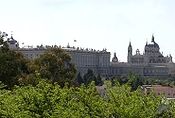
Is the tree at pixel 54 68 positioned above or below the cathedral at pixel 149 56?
above

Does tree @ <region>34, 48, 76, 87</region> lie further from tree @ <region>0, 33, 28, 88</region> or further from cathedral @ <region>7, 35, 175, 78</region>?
cathedral @ <region>7, 35, 175, 78</region>

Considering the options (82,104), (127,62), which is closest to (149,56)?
(127,62)

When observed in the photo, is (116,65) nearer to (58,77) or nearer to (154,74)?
(154,74)

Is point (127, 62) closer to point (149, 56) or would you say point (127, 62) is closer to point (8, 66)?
point (149, 56)

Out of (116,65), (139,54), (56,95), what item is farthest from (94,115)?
(139,54)

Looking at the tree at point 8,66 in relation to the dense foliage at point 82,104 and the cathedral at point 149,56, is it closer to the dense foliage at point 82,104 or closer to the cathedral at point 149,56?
the dense foliage at point 82,104

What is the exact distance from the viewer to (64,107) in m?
14.9

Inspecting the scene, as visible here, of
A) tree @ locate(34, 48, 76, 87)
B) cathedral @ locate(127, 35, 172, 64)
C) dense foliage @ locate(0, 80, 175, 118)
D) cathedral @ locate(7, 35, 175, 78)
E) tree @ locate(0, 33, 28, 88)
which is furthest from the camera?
cathedral @ locate(127, 35, 172, 64)

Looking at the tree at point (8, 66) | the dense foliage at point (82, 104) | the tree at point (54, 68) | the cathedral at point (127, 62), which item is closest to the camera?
the dense foliage at point (82, 104)

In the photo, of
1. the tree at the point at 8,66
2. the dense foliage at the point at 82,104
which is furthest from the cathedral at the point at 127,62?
the dense foliage at the point at 82,104

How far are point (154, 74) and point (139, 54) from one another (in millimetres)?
12008

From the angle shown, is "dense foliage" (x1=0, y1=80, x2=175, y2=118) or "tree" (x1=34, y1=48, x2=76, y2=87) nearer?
"dense foliage" (x1=0, y1=80, x2=175, y2=118)

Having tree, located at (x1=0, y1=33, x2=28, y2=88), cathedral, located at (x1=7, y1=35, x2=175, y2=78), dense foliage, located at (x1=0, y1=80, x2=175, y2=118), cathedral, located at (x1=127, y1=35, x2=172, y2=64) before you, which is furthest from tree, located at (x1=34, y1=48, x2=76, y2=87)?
cathedral, located at (x1=127, y1=35, x2=172, y2=64)

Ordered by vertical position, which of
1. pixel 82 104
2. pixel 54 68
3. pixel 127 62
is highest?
pixel 82 104
